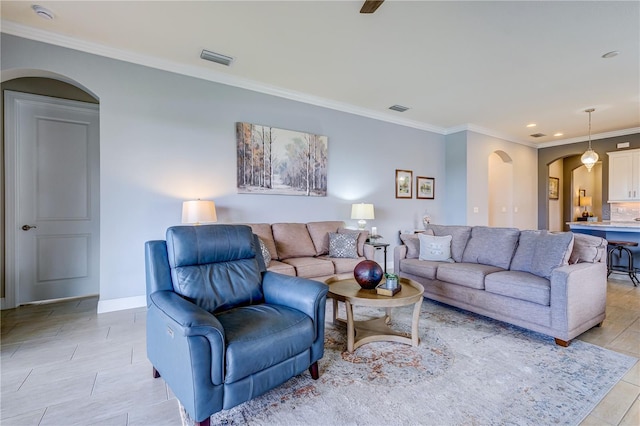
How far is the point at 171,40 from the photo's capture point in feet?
10.3

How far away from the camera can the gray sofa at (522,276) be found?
2.54 metres

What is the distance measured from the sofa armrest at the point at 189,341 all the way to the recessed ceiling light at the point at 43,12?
9.51ft

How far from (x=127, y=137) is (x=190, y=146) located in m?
0.66

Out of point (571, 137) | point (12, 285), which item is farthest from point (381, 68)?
point (571, 137)

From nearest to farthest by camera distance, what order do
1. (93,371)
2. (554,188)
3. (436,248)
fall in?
(93,371) < (436,248) < (554,188)

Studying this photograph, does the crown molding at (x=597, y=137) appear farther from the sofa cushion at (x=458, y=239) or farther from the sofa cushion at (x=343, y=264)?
the sofa cushion at (x=343, y=264)

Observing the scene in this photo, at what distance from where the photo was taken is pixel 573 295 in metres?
2.50

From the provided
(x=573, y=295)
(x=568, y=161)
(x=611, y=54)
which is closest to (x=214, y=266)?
(x=573, y=295)

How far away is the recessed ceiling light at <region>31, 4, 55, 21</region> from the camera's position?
2636mm

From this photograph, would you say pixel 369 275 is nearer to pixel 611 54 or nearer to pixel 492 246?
pixel 492 246

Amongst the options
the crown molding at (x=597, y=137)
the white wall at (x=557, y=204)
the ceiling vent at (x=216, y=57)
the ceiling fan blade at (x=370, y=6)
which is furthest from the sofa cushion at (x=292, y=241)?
the white wall at (x=557, y=204)

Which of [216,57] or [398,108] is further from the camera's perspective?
[398,108]

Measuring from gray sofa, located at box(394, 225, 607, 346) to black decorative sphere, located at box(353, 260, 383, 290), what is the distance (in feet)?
4.22

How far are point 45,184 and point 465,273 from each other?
16.3 feet
